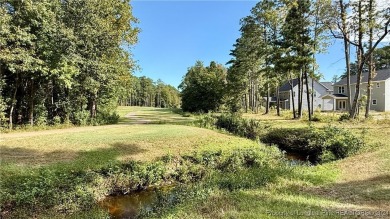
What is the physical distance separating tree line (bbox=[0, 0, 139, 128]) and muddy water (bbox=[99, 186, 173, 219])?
10.0 metres

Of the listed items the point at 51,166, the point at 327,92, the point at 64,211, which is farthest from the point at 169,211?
the point at 327,92

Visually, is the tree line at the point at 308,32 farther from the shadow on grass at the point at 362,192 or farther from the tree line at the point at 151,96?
the tree line at the point at 151,96

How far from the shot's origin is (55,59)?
53.8 feet

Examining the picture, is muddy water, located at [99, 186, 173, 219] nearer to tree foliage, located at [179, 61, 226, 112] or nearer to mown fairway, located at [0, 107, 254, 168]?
mown fairway, located at [0, 107, 254, 168]

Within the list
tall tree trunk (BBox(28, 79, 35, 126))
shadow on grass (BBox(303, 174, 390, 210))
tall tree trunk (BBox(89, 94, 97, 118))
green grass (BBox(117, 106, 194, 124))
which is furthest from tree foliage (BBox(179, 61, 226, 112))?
shadow on grass (BBox(303, 174, 390, 210))

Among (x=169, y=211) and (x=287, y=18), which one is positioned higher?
(x=287, y=18)

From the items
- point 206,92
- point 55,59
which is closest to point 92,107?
point 55,59

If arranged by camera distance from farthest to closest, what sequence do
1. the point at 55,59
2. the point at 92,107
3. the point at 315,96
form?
the point at 315,96 < the point at 92,107 < the point at 55,59

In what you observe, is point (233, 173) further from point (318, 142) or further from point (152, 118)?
point (152, 118)

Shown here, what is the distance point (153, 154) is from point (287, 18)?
750 inches

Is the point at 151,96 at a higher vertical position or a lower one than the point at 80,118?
higher

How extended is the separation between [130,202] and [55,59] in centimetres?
1174

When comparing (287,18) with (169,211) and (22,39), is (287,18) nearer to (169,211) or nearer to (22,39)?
(22,39)

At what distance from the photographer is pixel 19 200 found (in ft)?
22.4
